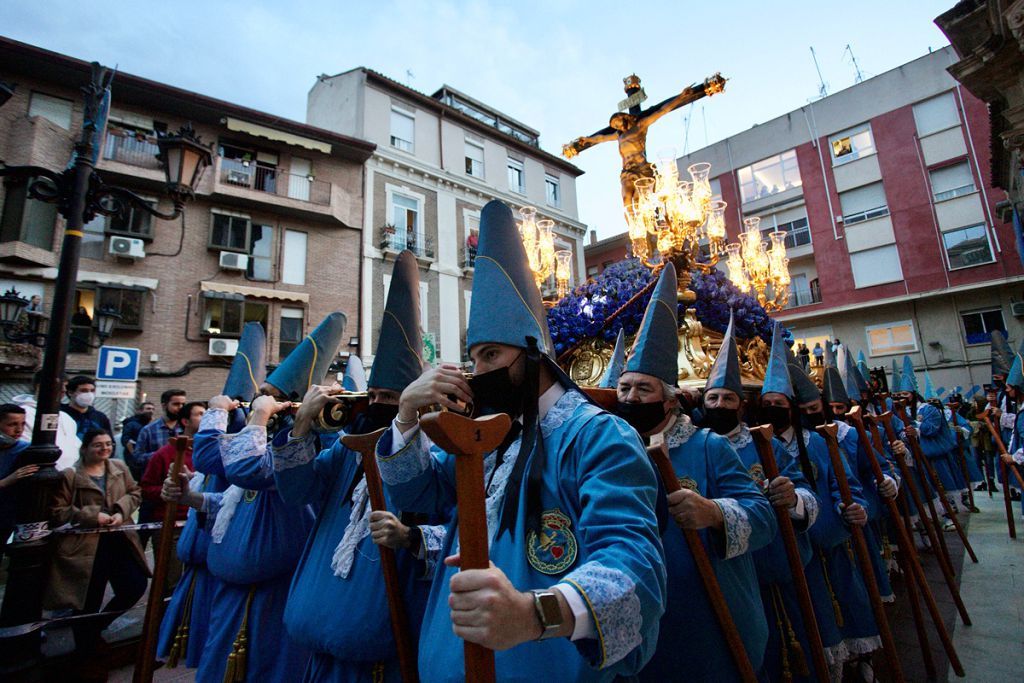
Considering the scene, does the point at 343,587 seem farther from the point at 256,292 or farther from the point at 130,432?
the point at 256,292

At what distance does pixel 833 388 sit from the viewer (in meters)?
5.36

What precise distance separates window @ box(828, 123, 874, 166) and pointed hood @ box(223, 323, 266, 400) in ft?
88.6

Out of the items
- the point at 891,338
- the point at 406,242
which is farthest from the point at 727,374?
the point at 891,338

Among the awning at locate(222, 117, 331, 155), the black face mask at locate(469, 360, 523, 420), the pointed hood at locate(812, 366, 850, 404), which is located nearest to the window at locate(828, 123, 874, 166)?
the awning at locate(222, 117, 331, 155)

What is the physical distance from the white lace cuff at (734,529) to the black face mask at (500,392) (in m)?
1.02

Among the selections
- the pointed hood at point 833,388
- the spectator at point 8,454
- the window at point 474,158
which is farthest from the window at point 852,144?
the spectator at point 8,454

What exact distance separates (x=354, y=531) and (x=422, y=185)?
19.5m

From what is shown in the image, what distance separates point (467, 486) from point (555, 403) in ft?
1.96

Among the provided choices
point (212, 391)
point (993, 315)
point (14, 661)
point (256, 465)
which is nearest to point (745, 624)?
point (256, 465)

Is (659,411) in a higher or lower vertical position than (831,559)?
higher

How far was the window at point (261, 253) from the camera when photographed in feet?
55.2

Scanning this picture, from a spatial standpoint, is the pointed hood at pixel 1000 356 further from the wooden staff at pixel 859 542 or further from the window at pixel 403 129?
the window at pixel 403 129

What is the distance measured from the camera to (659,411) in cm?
264

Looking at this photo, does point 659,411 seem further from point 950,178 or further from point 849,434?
point 950,178
